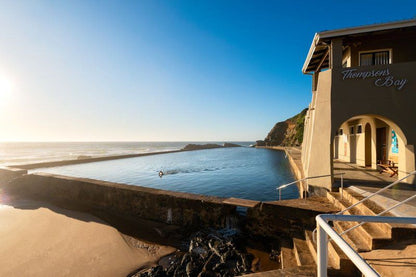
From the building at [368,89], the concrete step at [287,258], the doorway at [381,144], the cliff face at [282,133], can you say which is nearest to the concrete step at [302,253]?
the concrete step at [287,258]

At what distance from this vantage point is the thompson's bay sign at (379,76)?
8.02 m

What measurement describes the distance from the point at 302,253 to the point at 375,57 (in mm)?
10147

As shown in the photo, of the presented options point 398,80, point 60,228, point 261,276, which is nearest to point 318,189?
point 398,80

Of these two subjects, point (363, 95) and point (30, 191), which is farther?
point (30, 191)

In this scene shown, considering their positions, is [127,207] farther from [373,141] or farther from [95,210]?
[373,141]

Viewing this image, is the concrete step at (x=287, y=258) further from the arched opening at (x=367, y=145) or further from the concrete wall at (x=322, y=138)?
the arched opening at (x=367, y=145)

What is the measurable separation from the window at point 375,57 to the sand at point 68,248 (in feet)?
40.2

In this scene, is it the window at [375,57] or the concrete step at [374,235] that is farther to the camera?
the window at [375,57]

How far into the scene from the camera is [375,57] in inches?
382

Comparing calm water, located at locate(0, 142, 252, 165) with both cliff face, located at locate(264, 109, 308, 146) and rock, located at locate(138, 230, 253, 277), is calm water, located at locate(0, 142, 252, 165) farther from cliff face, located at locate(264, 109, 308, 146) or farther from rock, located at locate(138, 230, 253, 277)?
cliff face, located at locate(264, 109, 308, 146)

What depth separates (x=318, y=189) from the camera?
8.70 metres

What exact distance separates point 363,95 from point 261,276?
331 inches

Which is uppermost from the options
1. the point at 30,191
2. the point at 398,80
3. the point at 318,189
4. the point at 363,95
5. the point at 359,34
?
the point at 359,34

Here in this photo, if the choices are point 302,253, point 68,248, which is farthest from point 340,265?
point 68,248
